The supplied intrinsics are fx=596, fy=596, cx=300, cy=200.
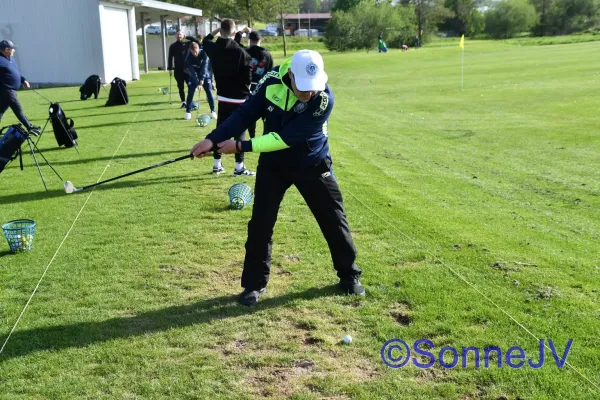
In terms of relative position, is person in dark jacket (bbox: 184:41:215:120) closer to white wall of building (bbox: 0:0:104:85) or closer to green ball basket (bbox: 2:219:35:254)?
green ball basket (bbox: 2:219:35:254)

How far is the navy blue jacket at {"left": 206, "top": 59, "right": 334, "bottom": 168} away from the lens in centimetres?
489

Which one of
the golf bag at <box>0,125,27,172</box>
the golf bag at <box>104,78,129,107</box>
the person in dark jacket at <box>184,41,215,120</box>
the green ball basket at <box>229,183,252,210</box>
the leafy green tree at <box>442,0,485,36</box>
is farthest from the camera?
the leafy green tree at <box>442,0,485,36</box>

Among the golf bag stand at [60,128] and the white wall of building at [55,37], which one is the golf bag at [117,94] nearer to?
the white wall of building at [55,37]

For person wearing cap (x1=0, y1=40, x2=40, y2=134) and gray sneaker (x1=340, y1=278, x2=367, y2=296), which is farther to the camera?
person wearing cap (x1=0, y1=40, x2=40, y2=134)

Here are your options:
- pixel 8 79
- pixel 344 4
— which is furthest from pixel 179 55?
pixel 344 4

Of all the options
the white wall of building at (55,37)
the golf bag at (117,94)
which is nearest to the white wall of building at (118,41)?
the white wall of building at (55,37)

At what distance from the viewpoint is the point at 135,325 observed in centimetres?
495

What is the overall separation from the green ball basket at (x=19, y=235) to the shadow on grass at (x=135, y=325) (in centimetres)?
197

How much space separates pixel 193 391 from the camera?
3.99 meters

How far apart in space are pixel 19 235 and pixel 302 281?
3.22 meters

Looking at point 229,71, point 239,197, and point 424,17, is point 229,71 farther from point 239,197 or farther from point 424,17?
point 424,17

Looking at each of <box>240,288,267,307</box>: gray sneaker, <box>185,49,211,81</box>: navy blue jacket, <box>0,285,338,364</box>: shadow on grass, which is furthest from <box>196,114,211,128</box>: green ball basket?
<box>240,288,267,307</box>: gray sneaker

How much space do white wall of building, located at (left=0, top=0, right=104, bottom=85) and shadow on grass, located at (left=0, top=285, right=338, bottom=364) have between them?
26.2m

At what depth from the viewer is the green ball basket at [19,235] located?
650 cm
